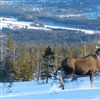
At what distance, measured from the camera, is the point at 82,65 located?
10.5 metres

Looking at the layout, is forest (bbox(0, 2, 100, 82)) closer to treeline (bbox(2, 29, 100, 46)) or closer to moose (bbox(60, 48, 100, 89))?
treeline (bbox(2, 29, 100, 46))

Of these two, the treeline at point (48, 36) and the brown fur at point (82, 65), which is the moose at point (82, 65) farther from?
the treeline at point (48, 36)

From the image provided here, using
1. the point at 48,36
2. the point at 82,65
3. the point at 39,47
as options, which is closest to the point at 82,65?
the point at 82,65

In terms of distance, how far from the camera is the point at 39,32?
140m

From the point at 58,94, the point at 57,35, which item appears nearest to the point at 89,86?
the point at 58,94

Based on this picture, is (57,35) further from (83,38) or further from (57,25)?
(57,25)

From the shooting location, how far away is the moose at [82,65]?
1030cm

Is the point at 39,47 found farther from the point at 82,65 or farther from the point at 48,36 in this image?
the point at 82,65

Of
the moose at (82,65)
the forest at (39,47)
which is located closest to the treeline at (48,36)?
the forest at (39,47)

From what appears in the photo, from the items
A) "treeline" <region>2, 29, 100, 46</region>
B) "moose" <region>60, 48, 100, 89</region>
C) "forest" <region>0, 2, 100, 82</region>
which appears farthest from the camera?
"treeline" <region>2, 29, 100, 46</region>

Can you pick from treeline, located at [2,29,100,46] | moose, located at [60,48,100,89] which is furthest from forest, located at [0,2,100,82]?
moose, located at [60,48,100,89]

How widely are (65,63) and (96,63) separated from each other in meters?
0.90

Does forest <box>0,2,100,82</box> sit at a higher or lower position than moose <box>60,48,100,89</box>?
lower

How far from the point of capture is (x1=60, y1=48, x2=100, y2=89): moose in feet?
33.8
